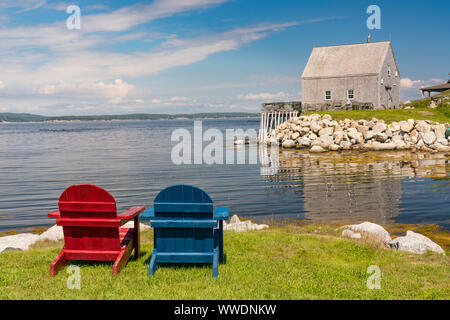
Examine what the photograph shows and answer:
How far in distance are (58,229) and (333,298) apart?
8.15 metres

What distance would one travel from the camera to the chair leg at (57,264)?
645cm

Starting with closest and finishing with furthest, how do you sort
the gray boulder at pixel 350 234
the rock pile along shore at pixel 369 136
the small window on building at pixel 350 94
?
1. the gray boulder at pixel 350 234
2. the rock pile along shore at pixel 369 136
3. the small window on building at pixel 350 94

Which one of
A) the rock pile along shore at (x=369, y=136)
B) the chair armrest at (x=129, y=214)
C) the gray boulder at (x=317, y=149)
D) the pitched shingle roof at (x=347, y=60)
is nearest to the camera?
the chair armrest at (x=129, y=214)

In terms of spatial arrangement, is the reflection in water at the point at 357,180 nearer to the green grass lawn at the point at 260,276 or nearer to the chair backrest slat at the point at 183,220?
the green grass lawn at the point at 260,276

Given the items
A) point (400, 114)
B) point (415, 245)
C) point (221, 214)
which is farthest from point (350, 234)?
point (400, 114)

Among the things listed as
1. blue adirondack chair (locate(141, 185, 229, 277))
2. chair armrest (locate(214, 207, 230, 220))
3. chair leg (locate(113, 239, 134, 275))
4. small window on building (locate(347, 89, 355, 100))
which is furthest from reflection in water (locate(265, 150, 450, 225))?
small window on building (locate(347, 89, 355, 100))

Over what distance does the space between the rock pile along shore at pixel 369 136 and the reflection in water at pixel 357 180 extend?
→ 228cm

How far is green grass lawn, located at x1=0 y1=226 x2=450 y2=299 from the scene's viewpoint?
18.7 ft

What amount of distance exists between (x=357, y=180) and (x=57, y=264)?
1792 cm

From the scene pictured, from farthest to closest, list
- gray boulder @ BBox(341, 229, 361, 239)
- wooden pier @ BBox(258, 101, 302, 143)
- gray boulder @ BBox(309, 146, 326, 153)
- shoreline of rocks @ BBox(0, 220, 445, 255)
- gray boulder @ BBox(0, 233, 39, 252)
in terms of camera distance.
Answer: wooden pier @ BBox(258, 101, 302, 143), gray boulder @ BBox(309, 146, 326, 153), gray boulder @ BBox(341, 229, 361, 239), gray boulder @ BBox(0, 233, 39, 252), shoreline of rocks @ BBox(0, 220, 445, 255)

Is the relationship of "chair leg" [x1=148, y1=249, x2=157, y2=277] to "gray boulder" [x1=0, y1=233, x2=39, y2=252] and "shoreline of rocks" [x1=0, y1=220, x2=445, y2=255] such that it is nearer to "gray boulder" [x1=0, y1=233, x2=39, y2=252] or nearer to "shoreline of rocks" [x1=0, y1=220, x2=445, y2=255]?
"shoreline of rocks" [x1=0, y1=220, x2=445, y2=255]

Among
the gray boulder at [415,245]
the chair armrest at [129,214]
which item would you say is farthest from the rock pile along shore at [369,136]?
the chair armrest at [129,214]

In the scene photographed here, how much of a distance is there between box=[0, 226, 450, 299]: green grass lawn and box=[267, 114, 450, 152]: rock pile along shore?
91.6ft
